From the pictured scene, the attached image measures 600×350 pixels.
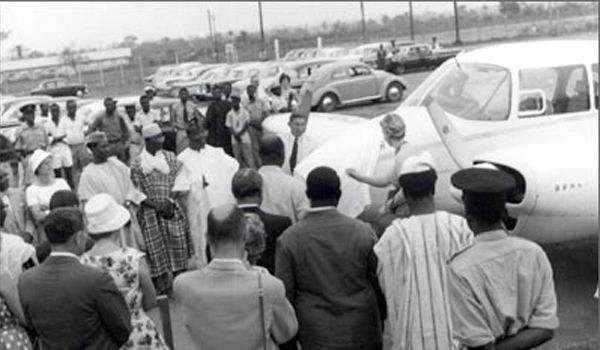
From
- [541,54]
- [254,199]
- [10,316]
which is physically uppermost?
[541,54]

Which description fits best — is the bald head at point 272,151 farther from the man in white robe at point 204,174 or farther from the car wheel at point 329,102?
the car wheel at point 329,102

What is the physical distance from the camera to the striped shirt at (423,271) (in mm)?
3541

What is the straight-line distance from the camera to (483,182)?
3258 millimetres

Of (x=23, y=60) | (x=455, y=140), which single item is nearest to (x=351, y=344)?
(x=23, y=60)

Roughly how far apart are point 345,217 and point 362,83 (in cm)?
2103

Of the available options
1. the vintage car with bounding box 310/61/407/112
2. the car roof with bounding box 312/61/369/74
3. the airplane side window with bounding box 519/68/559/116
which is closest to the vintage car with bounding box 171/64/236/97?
the car roof with bounding box 312/61/369/74

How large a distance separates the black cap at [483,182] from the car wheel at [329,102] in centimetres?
2042

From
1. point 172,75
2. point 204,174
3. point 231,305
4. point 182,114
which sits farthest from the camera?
point 172,75

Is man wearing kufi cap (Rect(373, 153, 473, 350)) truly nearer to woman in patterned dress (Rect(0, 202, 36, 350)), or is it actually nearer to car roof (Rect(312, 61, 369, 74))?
woman in patterned dress (Rect(0, 202, 36, 350))

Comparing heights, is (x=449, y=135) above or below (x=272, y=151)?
below

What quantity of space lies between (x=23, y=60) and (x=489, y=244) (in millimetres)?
1950

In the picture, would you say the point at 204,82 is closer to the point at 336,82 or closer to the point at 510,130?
the point at 336,82

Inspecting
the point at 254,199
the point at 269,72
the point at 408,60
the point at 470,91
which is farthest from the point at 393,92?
the point at 254,199

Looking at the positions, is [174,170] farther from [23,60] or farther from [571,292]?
[23,60]
